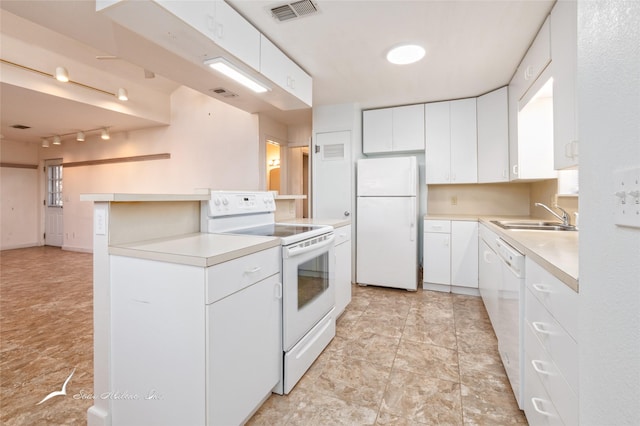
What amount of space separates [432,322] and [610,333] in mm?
2165

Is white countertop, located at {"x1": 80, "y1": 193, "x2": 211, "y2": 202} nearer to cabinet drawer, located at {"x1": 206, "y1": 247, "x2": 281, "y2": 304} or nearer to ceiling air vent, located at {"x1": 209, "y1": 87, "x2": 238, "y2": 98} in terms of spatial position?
cabinet drawer, located at {"x1": 206, "y1": 247, "x2": 281, "y2": 304}

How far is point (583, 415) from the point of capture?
0.77m

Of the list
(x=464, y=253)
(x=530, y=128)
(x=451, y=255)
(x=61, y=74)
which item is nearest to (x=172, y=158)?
(x=61, y=74)

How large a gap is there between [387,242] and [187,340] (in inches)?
108

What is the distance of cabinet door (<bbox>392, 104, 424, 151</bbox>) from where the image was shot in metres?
3.80

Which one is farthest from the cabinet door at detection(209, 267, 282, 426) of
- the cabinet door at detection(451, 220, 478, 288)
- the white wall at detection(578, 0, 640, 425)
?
the cabinet door at detection(451, 220, 478, 288)

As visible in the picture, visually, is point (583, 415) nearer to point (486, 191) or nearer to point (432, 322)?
point (432, 322)

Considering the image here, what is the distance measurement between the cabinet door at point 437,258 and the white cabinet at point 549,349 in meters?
2.06

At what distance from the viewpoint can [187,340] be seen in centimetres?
117

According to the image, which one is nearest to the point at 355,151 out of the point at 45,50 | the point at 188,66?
the point at 188,66

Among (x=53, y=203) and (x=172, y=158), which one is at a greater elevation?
(x=172, y=158)

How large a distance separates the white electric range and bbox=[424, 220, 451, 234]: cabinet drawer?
173cm

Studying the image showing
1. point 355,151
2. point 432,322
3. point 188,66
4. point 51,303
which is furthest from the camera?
point 355,151

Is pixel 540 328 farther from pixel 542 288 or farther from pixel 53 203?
pixel 53 203
